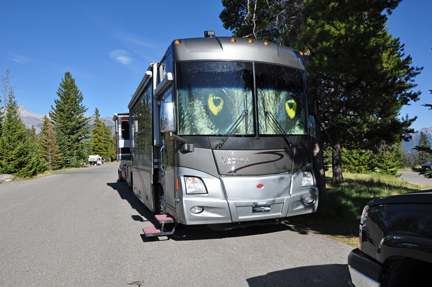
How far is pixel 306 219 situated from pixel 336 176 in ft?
30.4

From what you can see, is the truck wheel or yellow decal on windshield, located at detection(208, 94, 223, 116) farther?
yellow decal on windshield, located at detection(208, 94, 223, 116)

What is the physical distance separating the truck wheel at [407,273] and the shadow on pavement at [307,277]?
136 cm

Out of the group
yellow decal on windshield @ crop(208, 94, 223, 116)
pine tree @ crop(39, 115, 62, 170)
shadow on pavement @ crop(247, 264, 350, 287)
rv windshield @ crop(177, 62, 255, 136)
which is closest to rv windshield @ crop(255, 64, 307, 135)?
rv windshield @ crop(177, 62, 255, 136)

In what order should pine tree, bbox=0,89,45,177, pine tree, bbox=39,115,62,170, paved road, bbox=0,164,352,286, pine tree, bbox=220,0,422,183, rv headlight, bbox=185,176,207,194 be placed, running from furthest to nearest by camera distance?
pine tree, bbox=39,115,62,170
pine tree, bbox=0,89,45,177
pine tree, bbox=220,0,422,183
rv headlight, bbox=185,176,207,194
paved road, bbox=0,164,352,286

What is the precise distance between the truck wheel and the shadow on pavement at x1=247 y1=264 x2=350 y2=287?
4.45 feet

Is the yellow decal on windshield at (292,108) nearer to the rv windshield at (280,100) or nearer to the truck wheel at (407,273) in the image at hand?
the rv windshield at (280,100)

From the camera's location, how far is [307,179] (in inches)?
224

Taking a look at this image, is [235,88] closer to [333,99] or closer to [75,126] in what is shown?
[333,99]

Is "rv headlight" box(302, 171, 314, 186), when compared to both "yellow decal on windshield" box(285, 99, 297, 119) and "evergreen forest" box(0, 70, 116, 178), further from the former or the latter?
"evergreen forest" box(0, 70, 116, 178)

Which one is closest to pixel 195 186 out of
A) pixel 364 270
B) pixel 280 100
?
pixel 280 100

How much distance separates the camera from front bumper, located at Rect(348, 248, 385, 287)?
90.4 inches

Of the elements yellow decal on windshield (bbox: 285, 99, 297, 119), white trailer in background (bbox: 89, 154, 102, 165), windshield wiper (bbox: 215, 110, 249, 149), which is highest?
yellow decal on windshield (bbox: 285, 99, 297, 119)

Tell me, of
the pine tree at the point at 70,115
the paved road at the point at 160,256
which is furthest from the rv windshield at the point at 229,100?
the pine tree at the point at 70,115

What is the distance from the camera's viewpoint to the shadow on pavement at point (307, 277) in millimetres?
3727
